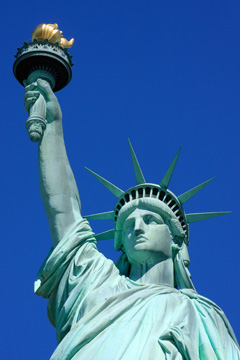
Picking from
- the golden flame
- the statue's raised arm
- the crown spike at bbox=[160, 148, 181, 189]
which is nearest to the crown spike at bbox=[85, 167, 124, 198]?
A: the crown spike at bbox=[160, 148, 181, 189]

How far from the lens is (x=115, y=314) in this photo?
42.5 ft

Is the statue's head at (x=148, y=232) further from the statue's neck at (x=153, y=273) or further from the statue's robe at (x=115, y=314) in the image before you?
the statue's robe at (x=115, y=314)

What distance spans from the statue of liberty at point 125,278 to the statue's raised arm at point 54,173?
1 cm

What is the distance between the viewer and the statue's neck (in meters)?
14.1

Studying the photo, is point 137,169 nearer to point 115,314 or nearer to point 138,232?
point 138,232

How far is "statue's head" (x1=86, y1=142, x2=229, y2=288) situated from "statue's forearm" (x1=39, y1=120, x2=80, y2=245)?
2.74ft

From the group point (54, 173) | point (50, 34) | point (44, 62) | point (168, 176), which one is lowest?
point (54, 173)

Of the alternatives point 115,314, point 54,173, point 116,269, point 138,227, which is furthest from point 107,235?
point 115,314

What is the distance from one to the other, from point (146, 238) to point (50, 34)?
3094mm

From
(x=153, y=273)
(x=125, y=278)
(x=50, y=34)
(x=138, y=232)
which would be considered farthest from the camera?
(x=50, y=34)

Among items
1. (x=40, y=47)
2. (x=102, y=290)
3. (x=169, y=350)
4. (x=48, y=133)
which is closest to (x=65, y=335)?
(x=102, y=290)

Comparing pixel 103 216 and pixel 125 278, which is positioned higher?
pixel 103 216

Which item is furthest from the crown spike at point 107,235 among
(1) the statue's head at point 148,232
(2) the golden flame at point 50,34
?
(2) the golden flame at point 50,34

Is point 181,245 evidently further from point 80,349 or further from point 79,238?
point 80,349
